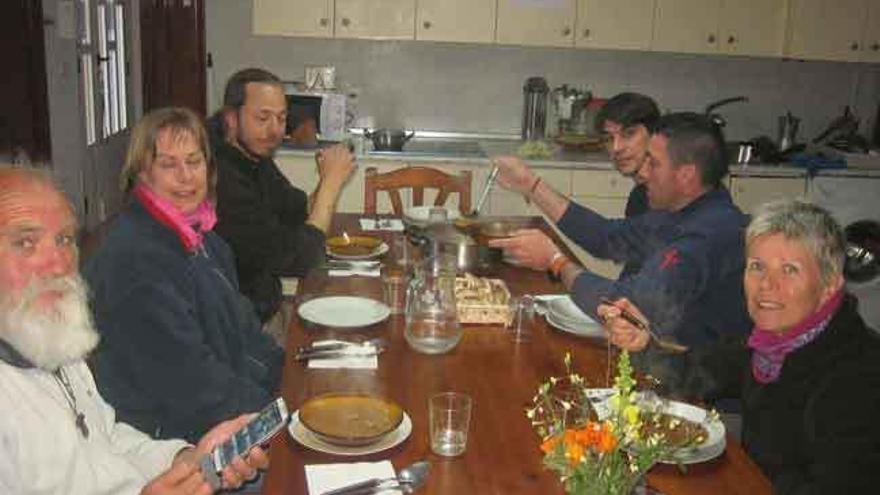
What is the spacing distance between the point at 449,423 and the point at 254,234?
4.52 ft

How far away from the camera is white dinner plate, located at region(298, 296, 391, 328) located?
2330 millimetres

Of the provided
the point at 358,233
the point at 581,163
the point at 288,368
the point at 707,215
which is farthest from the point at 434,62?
the point at 288,368

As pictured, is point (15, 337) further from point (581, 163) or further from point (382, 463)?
point (581, 163)

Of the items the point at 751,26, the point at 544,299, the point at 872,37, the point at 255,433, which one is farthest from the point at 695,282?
the point at 872,37

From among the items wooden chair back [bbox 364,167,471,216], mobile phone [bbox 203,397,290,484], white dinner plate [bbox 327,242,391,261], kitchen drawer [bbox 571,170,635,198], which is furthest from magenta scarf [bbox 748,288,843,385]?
kitchen drawer [bbox 571,170,635,198]

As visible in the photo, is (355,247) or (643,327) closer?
(643,327)

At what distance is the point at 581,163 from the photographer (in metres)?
4.75

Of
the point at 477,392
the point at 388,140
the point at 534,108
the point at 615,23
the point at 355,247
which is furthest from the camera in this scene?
the point at 534,108

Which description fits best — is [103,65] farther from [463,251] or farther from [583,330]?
[583,330]

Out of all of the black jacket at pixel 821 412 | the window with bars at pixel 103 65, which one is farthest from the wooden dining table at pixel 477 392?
the window with bars at pixel 103 65

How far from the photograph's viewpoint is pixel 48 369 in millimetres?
1619

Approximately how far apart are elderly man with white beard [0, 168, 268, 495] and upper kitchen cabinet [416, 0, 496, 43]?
3.32 metres

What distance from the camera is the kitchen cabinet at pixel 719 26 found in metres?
4.86

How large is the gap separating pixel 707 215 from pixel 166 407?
1.51 meters
